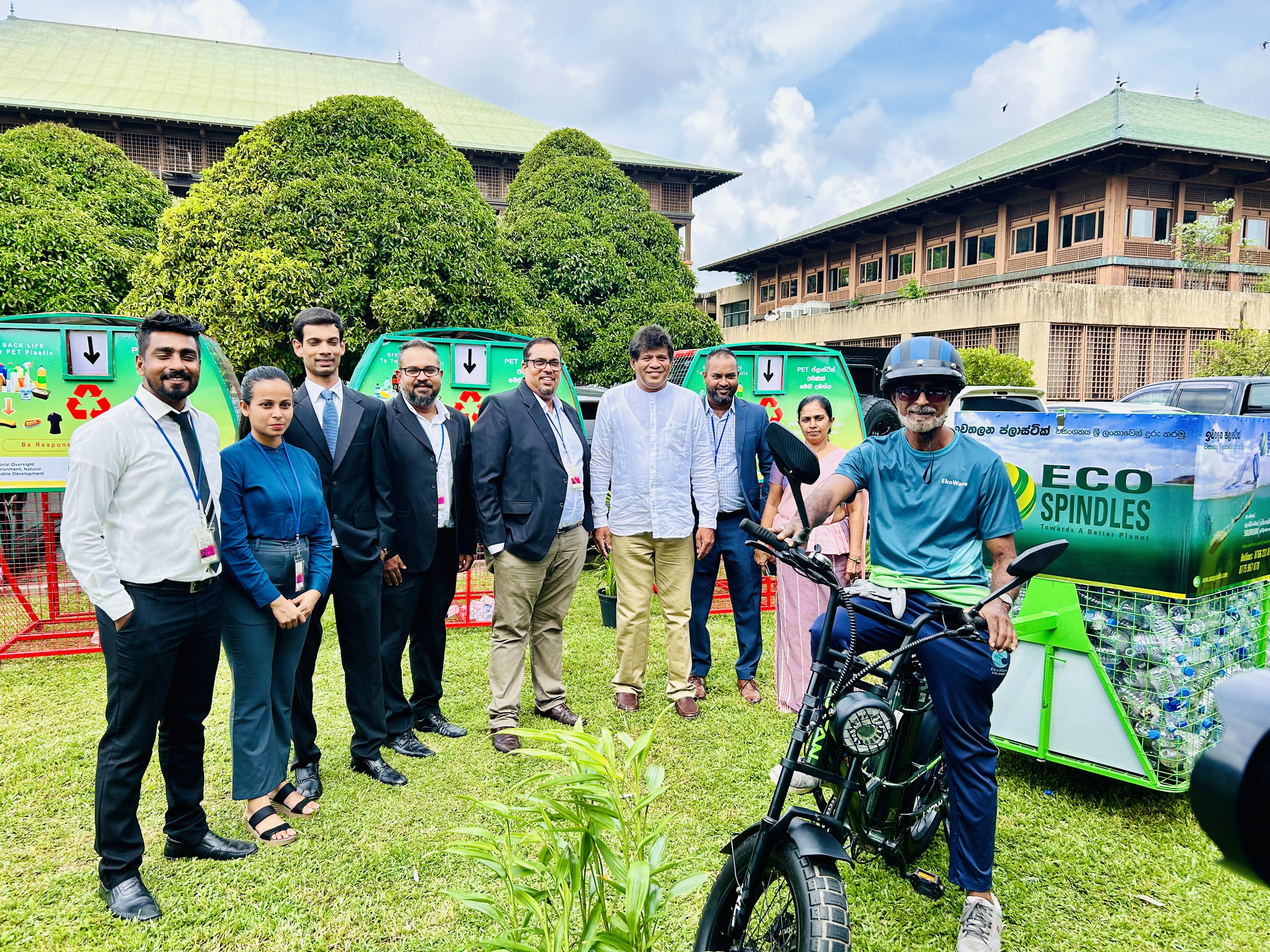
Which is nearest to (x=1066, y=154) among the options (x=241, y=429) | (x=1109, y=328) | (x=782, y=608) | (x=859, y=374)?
(x=1109, y=328)

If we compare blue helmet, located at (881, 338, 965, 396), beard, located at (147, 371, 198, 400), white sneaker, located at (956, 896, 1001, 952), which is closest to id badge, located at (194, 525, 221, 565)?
beard, located at (147, 371, 198, 400)

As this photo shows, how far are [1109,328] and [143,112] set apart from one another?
30.7 meters

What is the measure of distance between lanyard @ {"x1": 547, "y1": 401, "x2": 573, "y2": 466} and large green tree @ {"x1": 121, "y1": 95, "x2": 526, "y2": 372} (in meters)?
6.51

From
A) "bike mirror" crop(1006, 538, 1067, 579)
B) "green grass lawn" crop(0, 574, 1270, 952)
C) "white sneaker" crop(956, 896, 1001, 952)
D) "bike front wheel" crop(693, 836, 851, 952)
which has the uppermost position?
"bike mirror" crop(1006, 538, 1067, 579)

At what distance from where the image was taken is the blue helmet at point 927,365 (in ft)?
8.63

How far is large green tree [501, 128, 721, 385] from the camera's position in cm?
1527

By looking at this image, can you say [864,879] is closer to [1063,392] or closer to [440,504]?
[440,504]

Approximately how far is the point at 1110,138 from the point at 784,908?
2815 cm

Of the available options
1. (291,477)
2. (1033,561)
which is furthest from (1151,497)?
(291,477)

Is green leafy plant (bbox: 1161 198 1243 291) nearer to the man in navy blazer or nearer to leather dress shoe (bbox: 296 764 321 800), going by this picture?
the man in navy blazer

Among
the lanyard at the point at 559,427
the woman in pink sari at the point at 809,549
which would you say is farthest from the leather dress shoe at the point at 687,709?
the lanyard at the point at 559,427

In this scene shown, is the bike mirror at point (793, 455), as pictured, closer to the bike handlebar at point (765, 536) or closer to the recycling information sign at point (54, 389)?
the bike handlebar at point (765, 536)

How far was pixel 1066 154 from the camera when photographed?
24.6 metres

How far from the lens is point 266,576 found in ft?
10.5
